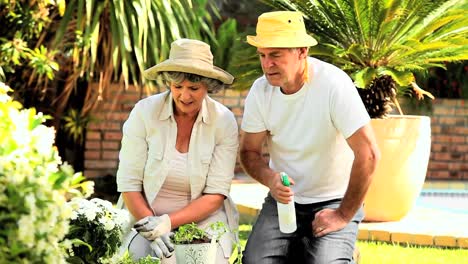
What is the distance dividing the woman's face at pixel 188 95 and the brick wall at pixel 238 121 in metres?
5.58

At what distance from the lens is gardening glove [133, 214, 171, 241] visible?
13.5 ft

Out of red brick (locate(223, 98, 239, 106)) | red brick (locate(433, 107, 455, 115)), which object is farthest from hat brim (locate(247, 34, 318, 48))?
red brick (locate(433, 107, 455, 115))

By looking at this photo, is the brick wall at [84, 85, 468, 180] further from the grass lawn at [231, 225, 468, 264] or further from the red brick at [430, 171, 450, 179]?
the grass lawn at [231, 225, 468, 264]

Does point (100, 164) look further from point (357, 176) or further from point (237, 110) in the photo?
point (357, 176)

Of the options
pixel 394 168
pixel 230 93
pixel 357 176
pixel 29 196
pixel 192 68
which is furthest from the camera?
pixel 230 93

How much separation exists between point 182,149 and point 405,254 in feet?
7.87

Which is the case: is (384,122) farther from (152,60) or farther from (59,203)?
(59,203)

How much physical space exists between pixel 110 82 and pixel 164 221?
19.5ft

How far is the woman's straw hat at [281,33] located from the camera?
423cm

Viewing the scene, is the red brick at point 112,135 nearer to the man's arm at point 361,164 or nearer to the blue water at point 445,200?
the blue water at point 445,200

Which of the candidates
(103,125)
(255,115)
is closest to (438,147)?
(103,125)

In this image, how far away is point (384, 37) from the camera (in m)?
7.21

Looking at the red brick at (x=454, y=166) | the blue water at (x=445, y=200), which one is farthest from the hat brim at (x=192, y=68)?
the red brick at (x=454, y=166)

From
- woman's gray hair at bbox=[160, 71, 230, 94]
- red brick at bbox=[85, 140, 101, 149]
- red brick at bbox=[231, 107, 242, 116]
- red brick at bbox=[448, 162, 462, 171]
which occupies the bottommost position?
red brick at bbox=[448, 162, 462, 171]
